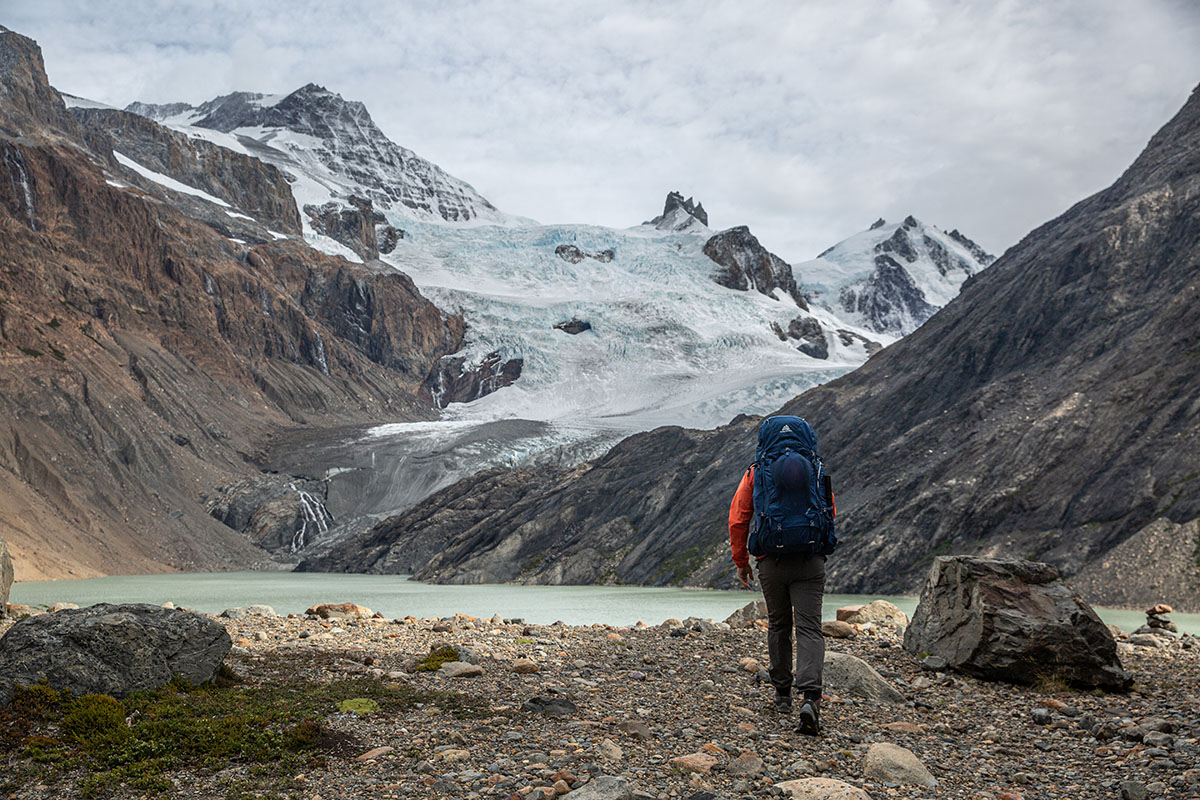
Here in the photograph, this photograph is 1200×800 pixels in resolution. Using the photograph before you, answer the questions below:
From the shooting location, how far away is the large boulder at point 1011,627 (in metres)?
9.64

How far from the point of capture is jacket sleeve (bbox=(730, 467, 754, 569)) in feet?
27.2

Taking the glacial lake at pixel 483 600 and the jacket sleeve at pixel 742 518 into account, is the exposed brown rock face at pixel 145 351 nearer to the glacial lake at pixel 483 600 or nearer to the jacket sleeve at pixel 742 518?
the glacial lake at pixel 483 600

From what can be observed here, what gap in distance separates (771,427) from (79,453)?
83.7 meters

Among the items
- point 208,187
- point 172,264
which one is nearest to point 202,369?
point 172,264

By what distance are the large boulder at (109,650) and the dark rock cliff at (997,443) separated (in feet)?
106

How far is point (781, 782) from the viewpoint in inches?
239

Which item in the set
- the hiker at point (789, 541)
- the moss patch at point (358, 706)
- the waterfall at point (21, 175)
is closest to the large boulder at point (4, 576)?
the moss patch at point (358, 706)

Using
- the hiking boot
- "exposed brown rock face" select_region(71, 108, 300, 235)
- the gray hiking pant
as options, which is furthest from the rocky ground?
"exposed brown rock face" select_region(71, 108, 300, 235)

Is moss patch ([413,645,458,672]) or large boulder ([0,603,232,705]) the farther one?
moss patch ([413,645,458,672])

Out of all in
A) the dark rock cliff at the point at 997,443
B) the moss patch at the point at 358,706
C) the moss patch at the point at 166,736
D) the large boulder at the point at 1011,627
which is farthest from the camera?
the dark rock cliff at the point at 997,443

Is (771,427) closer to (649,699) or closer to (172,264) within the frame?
(649,699)

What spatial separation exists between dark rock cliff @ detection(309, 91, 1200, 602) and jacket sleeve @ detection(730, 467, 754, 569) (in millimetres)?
28990

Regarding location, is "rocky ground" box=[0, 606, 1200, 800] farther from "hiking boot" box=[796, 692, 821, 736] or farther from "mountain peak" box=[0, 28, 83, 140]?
"mountain peak" box=[0, 28, 83, 140]

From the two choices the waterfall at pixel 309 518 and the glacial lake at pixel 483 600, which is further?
the waterfall at pixel 309 518
